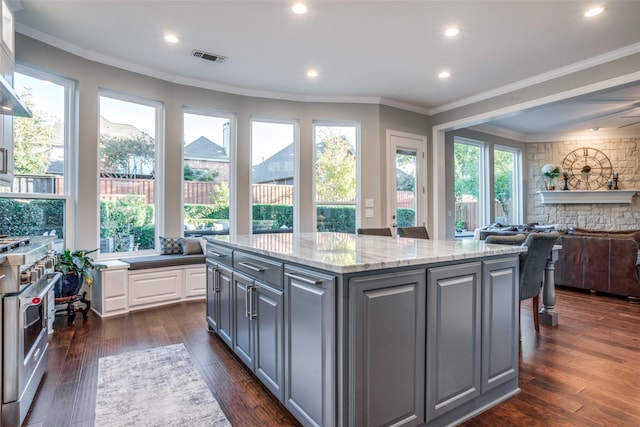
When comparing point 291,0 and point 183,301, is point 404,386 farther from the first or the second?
point 183,301

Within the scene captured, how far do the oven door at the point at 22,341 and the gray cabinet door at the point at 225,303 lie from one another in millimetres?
1135

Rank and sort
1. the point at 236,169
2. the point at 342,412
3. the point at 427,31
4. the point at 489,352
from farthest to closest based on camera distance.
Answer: the point at 236,169 < the point at 427,31 < the point at 489,352 < the point at 342,412

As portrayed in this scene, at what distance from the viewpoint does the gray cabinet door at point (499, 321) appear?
1.97 m

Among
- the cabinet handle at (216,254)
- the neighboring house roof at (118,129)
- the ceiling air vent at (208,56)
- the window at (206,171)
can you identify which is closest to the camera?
the cabinet handle at (216,254)

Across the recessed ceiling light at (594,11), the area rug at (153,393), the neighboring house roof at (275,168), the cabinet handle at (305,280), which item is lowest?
the area rug at (153,393)

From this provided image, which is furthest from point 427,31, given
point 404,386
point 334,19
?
point 404,386

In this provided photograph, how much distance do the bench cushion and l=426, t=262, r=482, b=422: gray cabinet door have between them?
11.0 ft

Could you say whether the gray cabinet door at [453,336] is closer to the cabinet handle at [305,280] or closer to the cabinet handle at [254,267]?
the cabinet handle at [305,280]

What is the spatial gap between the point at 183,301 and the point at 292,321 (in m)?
3.01

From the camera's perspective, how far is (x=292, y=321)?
177 centimetres

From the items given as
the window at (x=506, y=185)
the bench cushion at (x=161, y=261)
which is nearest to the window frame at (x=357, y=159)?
the bench cushion at (x=161, y=261)

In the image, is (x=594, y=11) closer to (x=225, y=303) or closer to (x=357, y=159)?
(x=357, y=159)

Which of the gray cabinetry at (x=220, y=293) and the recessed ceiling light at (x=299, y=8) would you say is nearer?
the gray cabinetry at (x=220, y=293)

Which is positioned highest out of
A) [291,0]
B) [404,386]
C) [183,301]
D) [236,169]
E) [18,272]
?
[291,0]
